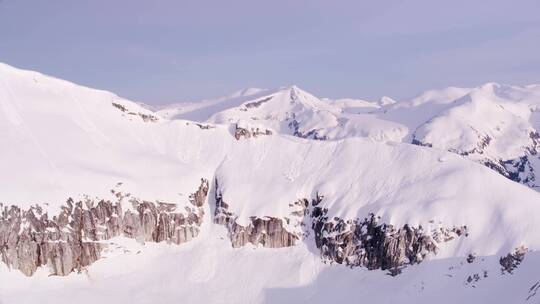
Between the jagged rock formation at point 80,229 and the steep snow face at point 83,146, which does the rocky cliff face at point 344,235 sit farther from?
the steep snow face at point 83,146

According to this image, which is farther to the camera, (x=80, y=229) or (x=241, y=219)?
(x=241, y=219)

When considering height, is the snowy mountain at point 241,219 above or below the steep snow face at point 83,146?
below

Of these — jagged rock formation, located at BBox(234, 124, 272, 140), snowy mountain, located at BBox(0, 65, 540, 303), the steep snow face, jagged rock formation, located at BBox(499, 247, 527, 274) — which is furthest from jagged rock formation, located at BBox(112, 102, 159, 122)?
jagged rock formation, located at BBox(499, 247, 527, 274)

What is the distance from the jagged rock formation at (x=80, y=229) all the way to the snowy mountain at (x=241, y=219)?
9.6 inches

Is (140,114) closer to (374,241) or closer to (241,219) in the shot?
(241,219)

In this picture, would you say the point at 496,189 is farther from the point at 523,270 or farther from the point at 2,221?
the point at 2,221

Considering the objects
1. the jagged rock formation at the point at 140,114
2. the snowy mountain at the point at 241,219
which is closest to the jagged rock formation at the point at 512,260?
the snowy mountain at the point at 241,219

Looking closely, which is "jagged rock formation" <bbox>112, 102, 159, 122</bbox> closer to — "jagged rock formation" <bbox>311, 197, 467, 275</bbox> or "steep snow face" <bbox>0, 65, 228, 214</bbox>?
"steep snow face" <bbox>0, 65, 228, 214</bbox>

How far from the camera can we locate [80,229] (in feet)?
395

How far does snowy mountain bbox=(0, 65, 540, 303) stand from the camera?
371ft

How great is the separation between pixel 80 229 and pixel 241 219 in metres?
35.7

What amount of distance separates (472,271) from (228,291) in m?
48.6

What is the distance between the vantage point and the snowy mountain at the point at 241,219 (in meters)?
113

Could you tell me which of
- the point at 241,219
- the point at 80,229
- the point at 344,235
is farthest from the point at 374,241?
the point at 80,229
